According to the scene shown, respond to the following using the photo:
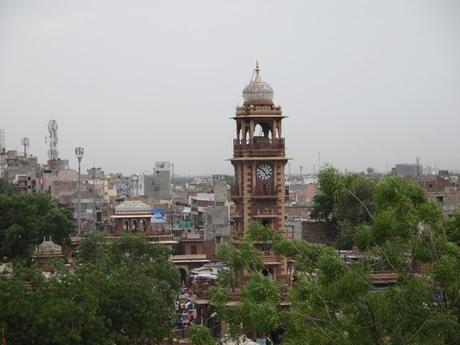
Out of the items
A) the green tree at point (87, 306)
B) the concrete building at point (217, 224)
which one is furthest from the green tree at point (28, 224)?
the concrete building at point (217, 224)

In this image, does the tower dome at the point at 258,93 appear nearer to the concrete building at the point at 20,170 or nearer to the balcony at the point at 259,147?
the balcony at the point at 259,147

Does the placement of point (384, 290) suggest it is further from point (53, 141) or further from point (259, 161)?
point (53, 141)

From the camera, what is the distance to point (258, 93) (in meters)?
48.3

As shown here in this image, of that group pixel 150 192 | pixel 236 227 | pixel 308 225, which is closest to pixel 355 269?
pixel 236 227

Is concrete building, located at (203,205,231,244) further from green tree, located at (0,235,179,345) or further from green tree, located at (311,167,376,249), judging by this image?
green tree, located at (0,235,179,345)

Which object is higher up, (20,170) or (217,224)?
(20,170)

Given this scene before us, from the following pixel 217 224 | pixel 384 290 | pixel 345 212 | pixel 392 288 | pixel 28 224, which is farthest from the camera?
pixel 217 224

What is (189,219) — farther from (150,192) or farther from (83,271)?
(83,271)

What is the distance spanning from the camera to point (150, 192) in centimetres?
12438

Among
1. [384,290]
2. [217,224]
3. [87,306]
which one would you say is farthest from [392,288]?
[217,224]

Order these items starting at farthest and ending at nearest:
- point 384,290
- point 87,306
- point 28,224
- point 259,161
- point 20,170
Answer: point 20,170, point 28,224, point 259,161, point 87,306, point 384,290

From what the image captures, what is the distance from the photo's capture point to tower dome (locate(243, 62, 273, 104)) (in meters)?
48.3

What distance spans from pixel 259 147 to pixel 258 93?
2153mm

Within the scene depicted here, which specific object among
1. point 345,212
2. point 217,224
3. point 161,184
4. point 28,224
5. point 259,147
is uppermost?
point 161,184
